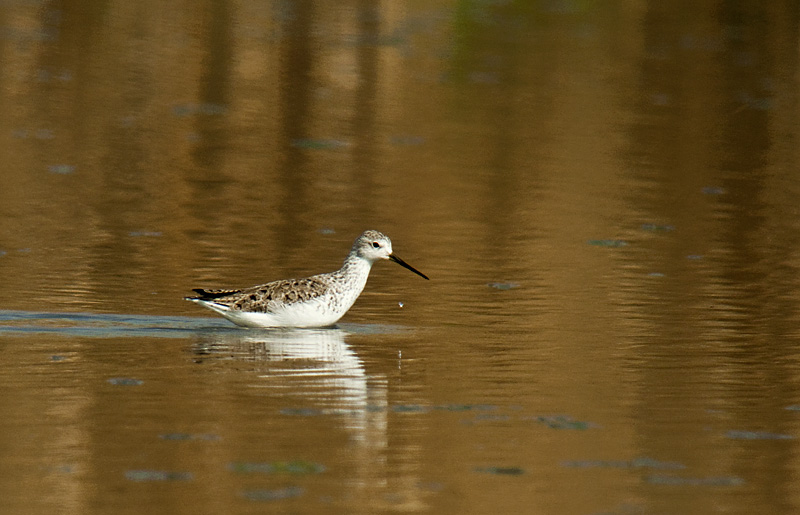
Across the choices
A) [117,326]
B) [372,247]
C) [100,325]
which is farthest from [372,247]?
[100,325]

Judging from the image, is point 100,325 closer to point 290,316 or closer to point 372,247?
point 290,316

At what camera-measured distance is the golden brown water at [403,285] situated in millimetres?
8930

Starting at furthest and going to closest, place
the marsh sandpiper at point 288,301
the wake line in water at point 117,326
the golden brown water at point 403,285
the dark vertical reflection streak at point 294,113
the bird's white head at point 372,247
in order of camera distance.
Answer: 1. the dark vertical reflection streak at point 294,113
2. the bird's white head at point 372,247
3. the marsh sandpiper at point 288,301
4. the wake line in water at point 117,326
5. the golden brown water at point 403,285

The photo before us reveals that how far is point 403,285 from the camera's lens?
15.1 metres

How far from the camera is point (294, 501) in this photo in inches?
324

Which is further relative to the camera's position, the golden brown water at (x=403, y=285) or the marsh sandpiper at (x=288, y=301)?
the marsh sandpiper at (x=288, y=301)

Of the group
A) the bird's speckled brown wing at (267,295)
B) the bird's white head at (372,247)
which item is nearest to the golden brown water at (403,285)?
the bird's speckled brown wing at (267,295)

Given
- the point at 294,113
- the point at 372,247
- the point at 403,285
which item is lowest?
the point at 403,285

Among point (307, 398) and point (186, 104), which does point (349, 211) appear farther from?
point (186, 104)

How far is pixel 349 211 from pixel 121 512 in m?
10.7

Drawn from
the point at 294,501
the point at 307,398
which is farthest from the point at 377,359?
the point at 294,501

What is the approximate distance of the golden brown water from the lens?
8.93 m

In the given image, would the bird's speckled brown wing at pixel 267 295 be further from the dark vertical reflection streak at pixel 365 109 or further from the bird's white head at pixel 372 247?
the dark vertical reflection streak at pixel 365 109

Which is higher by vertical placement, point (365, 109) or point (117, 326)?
point (365, 109)
